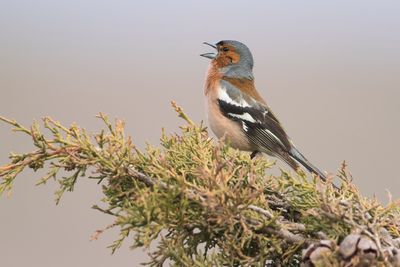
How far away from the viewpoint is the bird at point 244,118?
5.16 meters

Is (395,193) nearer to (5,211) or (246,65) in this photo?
(246,65)

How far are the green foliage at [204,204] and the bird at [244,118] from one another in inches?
91.9

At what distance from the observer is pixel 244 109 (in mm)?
5492

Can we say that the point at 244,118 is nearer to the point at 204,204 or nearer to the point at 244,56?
the point at 244,56

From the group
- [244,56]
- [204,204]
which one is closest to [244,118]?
[244,56]

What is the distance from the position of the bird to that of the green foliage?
233 cm

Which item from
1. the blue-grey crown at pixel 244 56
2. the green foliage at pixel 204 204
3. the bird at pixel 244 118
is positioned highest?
the blue-grey crown at pixel 244 56

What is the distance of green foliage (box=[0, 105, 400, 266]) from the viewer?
86.6 inches

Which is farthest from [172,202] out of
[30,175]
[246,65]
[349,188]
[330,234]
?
[30,175]

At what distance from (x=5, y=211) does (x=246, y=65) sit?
780 cm

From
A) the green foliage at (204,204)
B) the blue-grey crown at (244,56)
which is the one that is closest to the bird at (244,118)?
the blue-grey crown at (244,56)

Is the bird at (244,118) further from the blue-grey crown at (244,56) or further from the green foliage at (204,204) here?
the green foliage at (204,204)

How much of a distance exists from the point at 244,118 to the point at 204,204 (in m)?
3.30

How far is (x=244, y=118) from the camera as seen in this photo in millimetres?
5434
